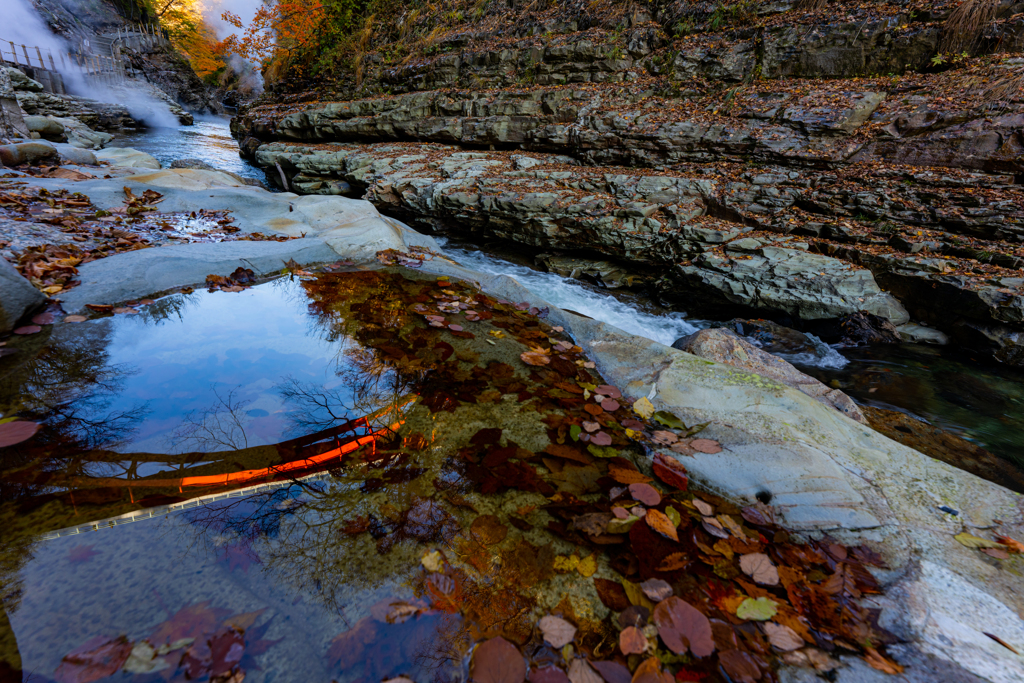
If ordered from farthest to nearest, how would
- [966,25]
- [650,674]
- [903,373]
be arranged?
1. [966,25]
2. [903,373]
3. [650,674]

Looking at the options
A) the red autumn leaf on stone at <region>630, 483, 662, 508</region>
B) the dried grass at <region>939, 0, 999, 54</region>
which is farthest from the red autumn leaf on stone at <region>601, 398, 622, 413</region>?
the dried grass at <region>939, 0, 999, 54</region>

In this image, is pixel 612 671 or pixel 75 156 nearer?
pixel 612 671

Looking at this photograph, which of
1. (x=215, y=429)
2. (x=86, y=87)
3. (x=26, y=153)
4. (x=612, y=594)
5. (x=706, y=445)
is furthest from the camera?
(x=86, y=87)

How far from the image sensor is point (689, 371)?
105 inches

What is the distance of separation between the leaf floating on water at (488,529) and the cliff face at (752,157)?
5.75 meters

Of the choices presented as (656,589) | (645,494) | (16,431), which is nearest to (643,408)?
(645,494)

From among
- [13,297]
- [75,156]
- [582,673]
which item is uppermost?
[75,156]

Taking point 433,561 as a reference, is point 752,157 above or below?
above

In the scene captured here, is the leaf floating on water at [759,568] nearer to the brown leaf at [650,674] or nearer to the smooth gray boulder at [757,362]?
the brown leaf at [650,674]

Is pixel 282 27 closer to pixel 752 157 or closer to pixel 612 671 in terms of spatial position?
pixel 752 157

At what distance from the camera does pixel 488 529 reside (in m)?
1.61

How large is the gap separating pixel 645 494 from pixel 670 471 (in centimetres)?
24

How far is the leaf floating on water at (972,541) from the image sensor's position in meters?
1.60

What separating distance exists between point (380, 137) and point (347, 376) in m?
13.8
